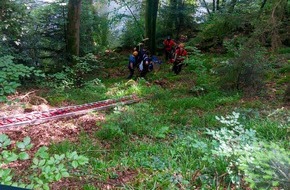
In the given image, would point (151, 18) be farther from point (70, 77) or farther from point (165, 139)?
point (165, 139)

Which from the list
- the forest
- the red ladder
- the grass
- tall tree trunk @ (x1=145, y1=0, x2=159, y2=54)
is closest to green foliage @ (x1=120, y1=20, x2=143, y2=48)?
the forest

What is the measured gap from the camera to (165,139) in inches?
213

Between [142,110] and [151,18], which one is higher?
[151,18]

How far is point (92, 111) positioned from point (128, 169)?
10.1 feet

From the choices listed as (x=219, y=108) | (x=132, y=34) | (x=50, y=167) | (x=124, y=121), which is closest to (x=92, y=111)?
(x=124, y=121)

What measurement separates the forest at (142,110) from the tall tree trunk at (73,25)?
0.04 m

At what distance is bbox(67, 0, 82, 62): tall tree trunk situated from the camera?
10.9 m

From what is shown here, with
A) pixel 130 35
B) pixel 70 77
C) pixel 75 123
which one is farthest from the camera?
pixel 130 35

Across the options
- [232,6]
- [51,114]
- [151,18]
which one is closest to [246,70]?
[51,114]

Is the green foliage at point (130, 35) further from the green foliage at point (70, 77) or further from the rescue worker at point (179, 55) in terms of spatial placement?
the green foliage at point (70, 77)

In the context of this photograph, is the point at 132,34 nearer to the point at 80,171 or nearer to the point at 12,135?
the point at 12,135

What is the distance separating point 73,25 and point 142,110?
597cm

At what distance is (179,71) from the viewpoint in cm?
1248

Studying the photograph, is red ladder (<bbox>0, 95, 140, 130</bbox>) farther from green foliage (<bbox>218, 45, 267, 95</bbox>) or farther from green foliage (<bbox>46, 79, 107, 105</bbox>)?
green foliage (<bbox>218, 45, 267, 95</bbox>)
